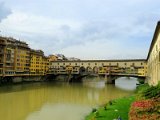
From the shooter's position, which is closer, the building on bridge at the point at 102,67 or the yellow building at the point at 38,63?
the building on bridge at the point at 102,67

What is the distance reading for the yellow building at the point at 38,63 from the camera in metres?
82.8

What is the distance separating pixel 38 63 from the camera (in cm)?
8644

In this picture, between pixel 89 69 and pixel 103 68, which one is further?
pixel 89 69

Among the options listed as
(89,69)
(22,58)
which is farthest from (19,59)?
(89,69)

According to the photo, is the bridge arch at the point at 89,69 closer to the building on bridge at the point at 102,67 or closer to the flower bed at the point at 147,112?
the building on bridge at the point at 102,67

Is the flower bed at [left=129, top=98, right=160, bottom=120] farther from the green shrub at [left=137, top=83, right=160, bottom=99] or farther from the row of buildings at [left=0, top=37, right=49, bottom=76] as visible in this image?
the row of buildings at [left=0, top=37, right=49, bottom=76]

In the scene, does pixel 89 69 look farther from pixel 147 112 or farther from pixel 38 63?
pixel 147 112

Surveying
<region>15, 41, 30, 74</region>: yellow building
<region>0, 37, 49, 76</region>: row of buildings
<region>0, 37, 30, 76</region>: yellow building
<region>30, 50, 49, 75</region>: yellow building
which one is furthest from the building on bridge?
<region>0, 37, 30, 76</region>: yellow building

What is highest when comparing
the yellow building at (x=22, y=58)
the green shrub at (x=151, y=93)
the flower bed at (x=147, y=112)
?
the yellow building at (x=22, y=58)

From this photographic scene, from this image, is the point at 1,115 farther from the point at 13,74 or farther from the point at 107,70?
the point at 107,70

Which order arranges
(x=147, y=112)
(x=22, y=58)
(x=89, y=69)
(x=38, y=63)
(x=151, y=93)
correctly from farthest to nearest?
1. (x=89, y=69)
2. (x=38, y=63)
3. (x=22, y=58)
4. (x=151, y=93)
5. (x=147, y=112)

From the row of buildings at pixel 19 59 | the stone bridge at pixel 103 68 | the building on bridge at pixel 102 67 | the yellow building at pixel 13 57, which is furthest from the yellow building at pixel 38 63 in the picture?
the building on bridge at pixel 102 67

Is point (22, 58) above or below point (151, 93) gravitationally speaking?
above

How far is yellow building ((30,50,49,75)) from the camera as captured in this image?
272ft
